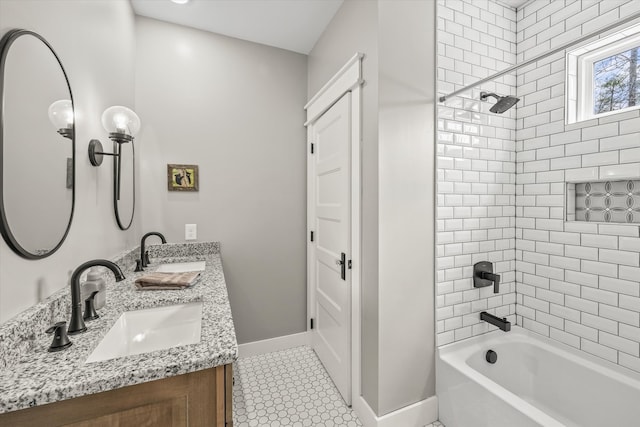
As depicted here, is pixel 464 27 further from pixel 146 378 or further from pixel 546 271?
pixel 146 378

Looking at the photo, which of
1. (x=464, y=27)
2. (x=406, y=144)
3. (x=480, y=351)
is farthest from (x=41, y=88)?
(x=480, y=351)

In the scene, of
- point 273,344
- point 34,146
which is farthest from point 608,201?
point 34,146

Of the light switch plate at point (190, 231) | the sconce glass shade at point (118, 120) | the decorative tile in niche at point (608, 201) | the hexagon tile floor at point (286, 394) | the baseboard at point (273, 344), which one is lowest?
the hexagon tile floor at point (286, 394)

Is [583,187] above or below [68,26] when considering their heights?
below

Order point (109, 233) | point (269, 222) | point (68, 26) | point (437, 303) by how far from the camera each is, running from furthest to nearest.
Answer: point (269, 222) < point (437, 303) < point (109, 233) < point (68, 26)

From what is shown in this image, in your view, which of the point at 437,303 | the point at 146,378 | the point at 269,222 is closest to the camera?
the point at 146,378

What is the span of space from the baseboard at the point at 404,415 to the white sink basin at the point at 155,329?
1.17 m

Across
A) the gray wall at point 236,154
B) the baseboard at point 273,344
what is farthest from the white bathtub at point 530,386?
the gray wall at point 236,154

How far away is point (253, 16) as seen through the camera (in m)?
2.13

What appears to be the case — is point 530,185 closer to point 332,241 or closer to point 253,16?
point 332,241

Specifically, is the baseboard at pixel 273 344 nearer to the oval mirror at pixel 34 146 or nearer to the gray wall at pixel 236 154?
the gray wall at pixel 236 154

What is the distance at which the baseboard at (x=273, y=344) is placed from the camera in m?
2.49

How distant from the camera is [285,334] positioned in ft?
8.65

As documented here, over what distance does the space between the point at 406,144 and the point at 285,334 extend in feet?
6.61
